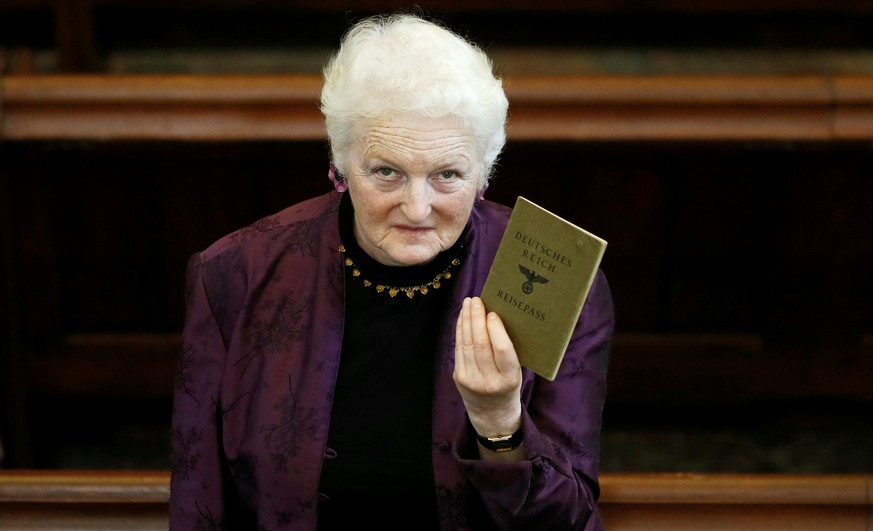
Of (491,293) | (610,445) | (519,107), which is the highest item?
(519,107)

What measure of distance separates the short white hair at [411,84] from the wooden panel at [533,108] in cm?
97

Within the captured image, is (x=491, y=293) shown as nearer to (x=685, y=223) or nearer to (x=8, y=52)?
(x=685, y=223)

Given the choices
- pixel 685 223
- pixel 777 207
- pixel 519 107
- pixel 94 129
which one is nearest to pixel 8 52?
pixel 94 129

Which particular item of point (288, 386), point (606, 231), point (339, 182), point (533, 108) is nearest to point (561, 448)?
A: point (288, 386)

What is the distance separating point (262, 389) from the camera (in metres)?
1.65

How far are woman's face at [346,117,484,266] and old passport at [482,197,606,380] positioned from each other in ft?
0.60

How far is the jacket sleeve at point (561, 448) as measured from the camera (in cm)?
147

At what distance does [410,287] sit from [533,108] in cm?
A: 102

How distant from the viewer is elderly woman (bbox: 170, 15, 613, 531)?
4.92ft

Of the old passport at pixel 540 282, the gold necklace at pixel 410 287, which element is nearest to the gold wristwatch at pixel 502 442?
the old passport at pixel 540 282

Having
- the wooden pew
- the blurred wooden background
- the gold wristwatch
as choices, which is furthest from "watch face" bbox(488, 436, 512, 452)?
the blurred wooden background

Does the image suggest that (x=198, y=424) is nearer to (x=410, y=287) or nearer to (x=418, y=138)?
(x=410, y=287)

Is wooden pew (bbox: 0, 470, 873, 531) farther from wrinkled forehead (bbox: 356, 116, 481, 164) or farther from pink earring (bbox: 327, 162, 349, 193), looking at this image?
wrinkled forehead (bbox: 356, 116, 481, 164)

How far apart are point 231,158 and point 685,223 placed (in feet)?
4.14
